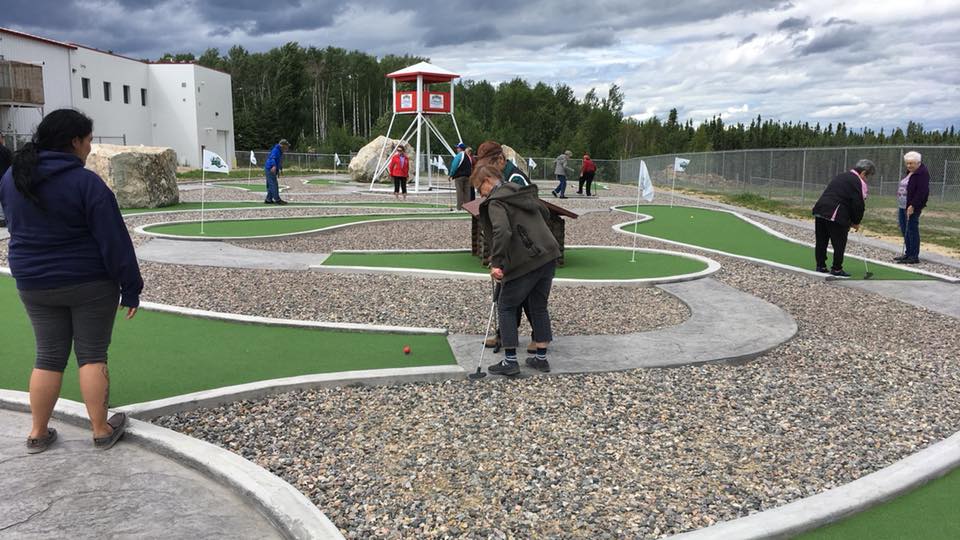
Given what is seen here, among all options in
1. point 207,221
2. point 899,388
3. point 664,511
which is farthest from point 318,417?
point 207,221

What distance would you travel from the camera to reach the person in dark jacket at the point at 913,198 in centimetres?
1070

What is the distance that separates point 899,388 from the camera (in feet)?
18.2

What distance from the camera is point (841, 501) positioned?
3598mm

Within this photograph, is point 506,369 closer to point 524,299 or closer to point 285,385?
point 524,299

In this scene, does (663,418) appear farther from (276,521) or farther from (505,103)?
(505,103)

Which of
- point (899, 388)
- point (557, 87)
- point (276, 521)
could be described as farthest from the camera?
point (557, 87)

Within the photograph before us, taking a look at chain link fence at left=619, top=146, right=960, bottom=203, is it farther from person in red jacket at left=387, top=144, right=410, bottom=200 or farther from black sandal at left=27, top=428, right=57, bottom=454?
black sandal at left=27, top=428, right=57, bottom=454

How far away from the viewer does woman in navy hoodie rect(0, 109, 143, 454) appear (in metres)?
3.83

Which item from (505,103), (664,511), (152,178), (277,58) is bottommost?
(664,511)

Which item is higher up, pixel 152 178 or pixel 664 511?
pixel 152 178

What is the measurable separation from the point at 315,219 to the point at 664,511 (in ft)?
46.4

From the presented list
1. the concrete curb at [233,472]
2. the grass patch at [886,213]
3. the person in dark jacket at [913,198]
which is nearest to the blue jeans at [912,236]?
the person in dark jacket at [913,198]

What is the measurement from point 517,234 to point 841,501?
2.68 metres

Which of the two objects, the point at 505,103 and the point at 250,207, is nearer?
the point at 250,207
